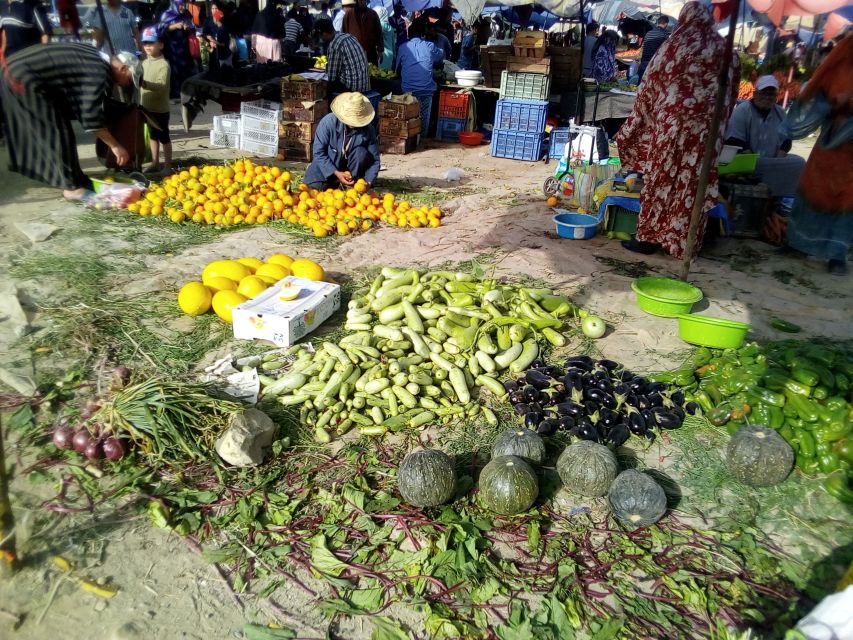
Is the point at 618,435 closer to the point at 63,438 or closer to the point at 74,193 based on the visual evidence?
the point at 63,438

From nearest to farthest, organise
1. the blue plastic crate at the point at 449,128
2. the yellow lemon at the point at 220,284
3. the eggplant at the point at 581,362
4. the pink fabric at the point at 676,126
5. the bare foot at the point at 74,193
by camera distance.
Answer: the eggplant at the point at 581,362 → the yellow lemon at the point at 220,284 → the pink fabric at the point at 676,126 → the bare foot at the point at 74,193 → the blue plastic crate at the point at 449,128

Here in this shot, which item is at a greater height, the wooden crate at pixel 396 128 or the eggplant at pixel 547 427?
the wooden crate at pixel 396 128

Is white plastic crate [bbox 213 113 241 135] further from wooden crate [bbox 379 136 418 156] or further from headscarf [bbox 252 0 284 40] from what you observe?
headscarf [bbox 252 0 284 40]

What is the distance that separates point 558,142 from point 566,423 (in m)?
9.44

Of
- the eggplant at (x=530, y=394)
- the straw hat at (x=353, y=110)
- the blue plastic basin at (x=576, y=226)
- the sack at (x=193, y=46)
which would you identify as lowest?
the eggplant at (x=530, y=394)

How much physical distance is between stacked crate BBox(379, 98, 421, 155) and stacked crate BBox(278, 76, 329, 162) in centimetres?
148

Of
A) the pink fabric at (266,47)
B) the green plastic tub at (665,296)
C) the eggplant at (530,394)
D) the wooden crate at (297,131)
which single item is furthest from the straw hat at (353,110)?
the pink fabric at (266,47)

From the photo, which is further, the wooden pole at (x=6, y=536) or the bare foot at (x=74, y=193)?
the bare foot at (x=74, y=193)

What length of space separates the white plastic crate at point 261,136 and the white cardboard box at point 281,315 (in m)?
6.62

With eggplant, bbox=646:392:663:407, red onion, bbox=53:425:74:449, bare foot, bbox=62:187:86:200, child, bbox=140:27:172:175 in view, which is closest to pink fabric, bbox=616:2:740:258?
eggplant, bbox=646:392:663:407

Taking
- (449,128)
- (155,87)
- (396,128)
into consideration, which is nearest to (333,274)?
(155,87)

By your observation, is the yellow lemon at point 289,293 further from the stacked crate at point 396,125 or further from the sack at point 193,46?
the sack at point 193,46

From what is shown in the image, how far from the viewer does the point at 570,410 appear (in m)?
3.96

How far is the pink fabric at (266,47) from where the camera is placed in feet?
50.6
